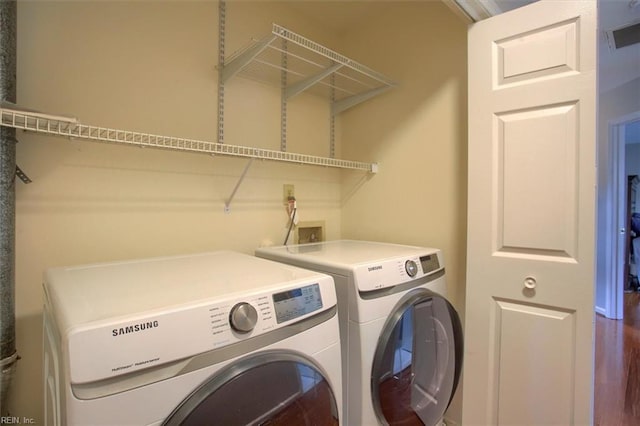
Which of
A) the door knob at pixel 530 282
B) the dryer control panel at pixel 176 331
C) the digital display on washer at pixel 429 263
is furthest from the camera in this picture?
the digital display on washer at pixel 429 263

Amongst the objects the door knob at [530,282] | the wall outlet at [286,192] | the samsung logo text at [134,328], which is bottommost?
the door knob at [530,282]

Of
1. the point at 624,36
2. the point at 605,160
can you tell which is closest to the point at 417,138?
the point at 624,36

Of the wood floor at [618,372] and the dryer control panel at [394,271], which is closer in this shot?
the dryer control panel at [394,271]

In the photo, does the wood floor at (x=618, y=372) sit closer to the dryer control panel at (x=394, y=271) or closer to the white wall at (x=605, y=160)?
the white wall at (x=605, y=160)

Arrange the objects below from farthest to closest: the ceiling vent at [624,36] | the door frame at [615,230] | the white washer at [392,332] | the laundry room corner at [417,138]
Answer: the door frame at [615,230]
the ceiling vent at [624,36]
the laundry room corner at [417,138]
the white washer at [392,332]

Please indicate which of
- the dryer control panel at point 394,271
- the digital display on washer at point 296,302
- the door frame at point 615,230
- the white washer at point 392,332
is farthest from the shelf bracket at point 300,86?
the door frame at point 615,230

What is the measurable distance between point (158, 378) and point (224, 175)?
3.74 ft

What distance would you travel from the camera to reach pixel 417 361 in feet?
4.47

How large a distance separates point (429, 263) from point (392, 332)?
40cm

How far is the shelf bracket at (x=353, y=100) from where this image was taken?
191 cm

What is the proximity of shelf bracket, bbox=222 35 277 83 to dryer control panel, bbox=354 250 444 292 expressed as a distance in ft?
Answer: 3.23

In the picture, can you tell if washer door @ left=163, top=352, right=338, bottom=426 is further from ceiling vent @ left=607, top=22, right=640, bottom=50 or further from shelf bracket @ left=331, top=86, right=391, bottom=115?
ceiling vent @ left=607, top=22, right=640, bottom=50

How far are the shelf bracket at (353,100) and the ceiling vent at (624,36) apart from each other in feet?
5.51

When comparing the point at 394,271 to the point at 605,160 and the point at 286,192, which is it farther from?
the point at 605,160
